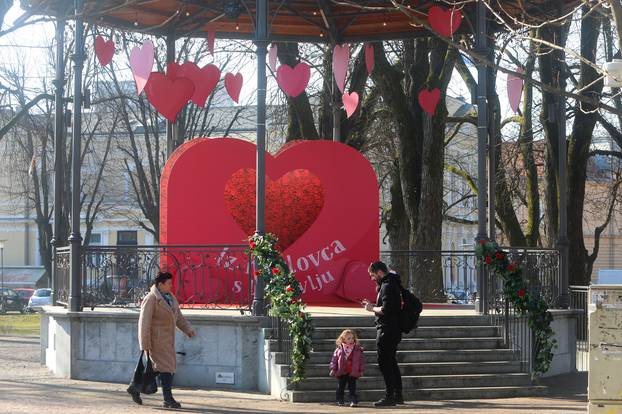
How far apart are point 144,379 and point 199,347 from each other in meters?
2.47

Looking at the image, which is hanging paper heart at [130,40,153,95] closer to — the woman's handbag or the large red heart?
the large red heart

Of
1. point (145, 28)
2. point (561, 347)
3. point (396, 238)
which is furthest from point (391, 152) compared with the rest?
point (561, 347)

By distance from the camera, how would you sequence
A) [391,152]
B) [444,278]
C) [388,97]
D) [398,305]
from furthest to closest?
[391,152], [388,97], [444,278], [398,305]

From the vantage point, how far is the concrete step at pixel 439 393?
51.9 feet

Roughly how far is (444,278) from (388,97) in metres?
5.60

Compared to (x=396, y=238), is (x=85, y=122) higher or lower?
higher

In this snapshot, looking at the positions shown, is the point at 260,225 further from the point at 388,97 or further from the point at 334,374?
the point at 388,97

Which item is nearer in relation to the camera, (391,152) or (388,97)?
(388,97)

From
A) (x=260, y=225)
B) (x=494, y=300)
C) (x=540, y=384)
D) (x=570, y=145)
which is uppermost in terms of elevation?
(x=570, y=145)

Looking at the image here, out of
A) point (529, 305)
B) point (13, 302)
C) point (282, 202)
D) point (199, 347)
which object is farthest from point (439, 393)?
point (13, 302)

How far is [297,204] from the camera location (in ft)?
69.0

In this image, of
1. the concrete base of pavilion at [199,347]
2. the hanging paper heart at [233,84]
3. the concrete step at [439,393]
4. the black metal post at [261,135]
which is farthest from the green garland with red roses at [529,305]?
the hanging paper heart at [233,84]

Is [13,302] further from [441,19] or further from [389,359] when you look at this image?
[389,359]

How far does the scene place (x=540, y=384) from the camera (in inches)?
682
